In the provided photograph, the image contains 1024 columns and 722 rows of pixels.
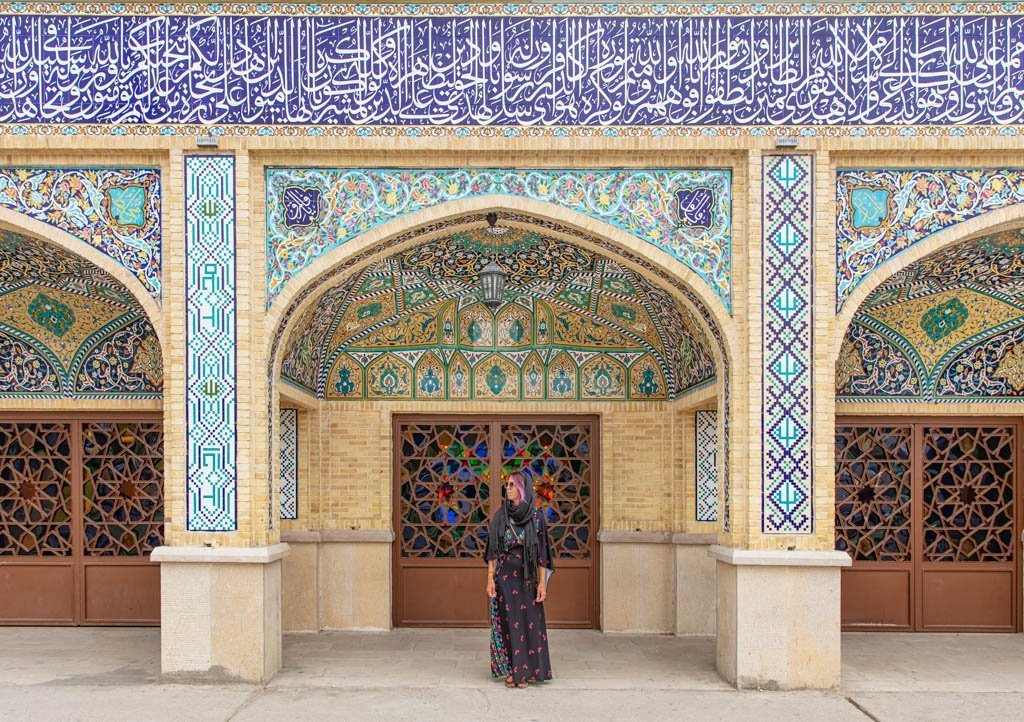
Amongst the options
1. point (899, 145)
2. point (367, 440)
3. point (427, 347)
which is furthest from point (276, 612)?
point (899, 145)

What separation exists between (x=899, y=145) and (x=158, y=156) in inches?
164

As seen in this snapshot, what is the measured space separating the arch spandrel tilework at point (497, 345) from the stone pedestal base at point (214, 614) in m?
1.73

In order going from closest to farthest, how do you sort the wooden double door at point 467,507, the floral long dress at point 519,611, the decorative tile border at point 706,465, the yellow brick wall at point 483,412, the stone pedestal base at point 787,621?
the stone pedestal base at point 787,621
the floral long dress at point 519,611
the decorative tile border at point 706,465
the yellow brick wall at point 483,412
the wooden double door at point 467,507

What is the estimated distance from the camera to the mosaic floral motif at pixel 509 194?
5.85 metres

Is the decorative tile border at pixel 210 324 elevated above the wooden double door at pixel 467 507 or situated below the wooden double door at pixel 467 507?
above

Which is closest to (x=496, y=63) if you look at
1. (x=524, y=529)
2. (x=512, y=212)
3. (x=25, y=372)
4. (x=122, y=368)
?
(x=512, y=212)

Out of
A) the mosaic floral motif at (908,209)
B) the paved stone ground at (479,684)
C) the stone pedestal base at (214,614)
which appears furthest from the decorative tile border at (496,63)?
the paved stone ground at (479,684)

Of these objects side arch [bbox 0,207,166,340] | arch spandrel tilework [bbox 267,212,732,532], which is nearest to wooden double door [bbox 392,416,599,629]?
arch spandrel tilework [bbox 267,212,732,532]

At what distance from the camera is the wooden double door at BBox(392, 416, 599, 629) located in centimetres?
747

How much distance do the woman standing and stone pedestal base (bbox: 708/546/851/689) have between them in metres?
1.09

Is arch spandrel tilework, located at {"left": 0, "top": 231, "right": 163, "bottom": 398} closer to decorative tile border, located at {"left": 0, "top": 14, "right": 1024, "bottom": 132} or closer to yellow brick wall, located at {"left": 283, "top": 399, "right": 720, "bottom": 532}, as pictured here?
yellow brick wall, located at {"left": 283, "top": 399, "right": 720, "bottom": 532}

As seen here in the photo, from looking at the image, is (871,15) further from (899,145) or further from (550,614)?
(550,614)

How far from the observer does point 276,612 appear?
19.7 ft

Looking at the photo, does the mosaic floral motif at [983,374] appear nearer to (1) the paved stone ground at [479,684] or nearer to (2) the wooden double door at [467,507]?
(1) the paved stone ground at [479,684]
